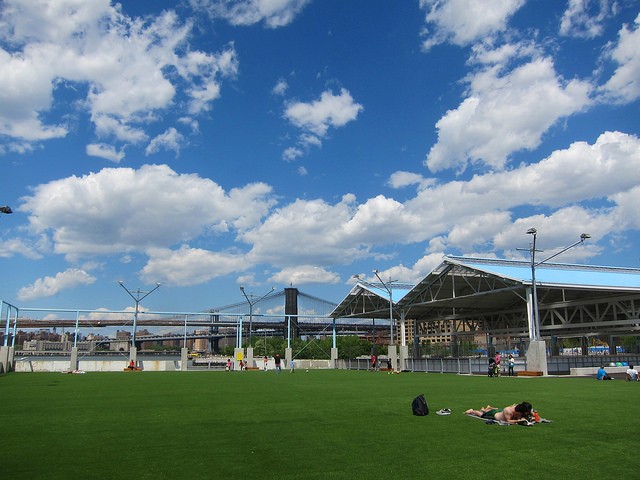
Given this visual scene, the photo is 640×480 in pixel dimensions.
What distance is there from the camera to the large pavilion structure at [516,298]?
42.0 meters

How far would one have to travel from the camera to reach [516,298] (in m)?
57.0

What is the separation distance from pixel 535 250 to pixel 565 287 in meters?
6.45

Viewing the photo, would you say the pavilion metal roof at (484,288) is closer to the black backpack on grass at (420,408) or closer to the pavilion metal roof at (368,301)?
the pavilion metal roof at (368,301)

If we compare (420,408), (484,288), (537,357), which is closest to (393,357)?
(484,288)

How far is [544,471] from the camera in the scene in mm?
7602

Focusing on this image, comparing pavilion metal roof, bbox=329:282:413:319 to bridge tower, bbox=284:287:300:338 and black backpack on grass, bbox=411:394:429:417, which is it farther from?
bridge tower, bbox=284:287:300:338

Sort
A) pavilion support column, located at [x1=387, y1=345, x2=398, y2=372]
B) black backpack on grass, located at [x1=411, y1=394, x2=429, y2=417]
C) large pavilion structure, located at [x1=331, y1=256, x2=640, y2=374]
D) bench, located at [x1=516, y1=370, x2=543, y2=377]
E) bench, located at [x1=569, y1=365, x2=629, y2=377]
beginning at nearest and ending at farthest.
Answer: black backpack on grass, located at [x1=411, y1=394, x2=429, y2=417], bench, located at [x1=516, y1=370, x2=543, y2=377], bench, located at [x1=569, y1=365, x2=629, y2=377], large pavilion structure, located at [x1=331, y1=256, x2=640, y2=374], pavilion support column, located at [x1=387, y1=345, x2=398, y2=372]

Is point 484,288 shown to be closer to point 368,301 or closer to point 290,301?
point 368,301

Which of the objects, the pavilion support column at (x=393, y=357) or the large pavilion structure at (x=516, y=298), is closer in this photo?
the large pavilion structure at (x=516, y=298)

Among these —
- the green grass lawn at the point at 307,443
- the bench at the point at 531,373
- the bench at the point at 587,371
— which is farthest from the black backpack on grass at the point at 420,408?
the bench at the point at 587,371

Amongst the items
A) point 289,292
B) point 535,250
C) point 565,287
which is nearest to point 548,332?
point 565,287

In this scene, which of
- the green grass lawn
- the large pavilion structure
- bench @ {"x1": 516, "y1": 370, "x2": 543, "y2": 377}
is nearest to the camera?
the green grass lawn

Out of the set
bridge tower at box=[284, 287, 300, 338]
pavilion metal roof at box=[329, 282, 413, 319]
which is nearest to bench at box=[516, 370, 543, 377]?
pavilion metal roof at box=[329, 282, 413, 319]

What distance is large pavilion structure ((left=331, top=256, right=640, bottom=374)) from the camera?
42.0 metres
